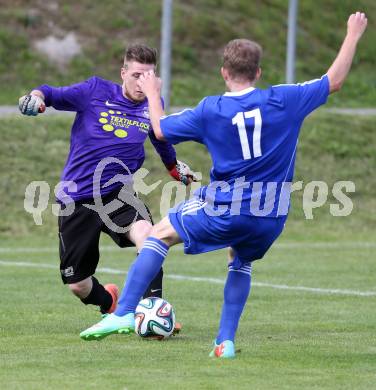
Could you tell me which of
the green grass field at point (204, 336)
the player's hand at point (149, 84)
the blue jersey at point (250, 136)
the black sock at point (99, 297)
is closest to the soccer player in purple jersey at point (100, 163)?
the black sock at point (99, 297)

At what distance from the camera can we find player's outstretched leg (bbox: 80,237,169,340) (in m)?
7.07

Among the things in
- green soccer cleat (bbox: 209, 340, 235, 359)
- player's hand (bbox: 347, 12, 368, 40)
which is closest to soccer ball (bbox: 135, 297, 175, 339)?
green soccer cleat (bbox: 209, 340, 235, 359)

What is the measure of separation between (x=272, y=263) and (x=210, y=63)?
15277 mm

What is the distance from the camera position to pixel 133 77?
338 inches

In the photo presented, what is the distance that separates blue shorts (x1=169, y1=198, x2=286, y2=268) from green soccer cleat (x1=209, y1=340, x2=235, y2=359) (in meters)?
0.59

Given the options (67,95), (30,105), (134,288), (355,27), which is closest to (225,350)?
(134,288)

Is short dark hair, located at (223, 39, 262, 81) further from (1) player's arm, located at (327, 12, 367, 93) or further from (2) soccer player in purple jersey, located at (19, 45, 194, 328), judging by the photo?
(2) soccer player in purple jersey, located at (19, 45, 194, 328)

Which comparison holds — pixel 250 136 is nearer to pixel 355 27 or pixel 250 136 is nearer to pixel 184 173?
pixel 355 27

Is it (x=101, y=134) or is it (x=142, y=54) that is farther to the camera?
(x=101, y=134)

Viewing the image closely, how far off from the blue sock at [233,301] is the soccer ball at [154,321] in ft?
2.87

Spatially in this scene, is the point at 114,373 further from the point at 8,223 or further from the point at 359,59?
the point at 359,59

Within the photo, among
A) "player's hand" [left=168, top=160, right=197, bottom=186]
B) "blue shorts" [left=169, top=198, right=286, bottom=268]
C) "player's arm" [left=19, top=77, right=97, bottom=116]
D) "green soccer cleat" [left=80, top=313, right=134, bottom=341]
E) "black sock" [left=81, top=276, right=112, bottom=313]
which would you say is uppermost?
"player's arm" [left=19, top=77, right=97, bottom=116]

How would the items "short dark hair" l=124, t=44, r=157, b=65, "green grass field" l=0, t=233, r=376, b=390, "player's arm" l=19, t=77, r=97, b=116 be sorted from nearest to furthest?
"green grass field" l=0, t=233, r=376, b=390, "short dark hair" l=124, t=44, r=157, b=65, "player's arm" l=19, t=77, r=97, b=116

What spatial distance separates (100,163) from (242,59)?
7.12ft
